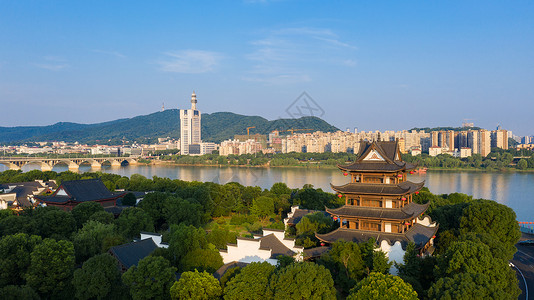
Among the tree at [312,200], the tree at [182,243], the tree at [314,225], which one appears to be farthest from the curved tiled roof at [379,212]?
the tree at [312,200]

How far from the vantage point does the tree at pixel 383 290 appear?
249 inches

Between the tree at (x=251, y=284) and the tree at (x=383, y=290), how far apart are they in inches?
64.5

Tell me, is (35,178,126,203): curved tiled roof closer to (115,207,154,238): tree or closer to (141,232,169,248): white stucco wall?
(115,207,154,238): tree

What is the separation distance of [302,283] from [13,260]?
7.24 metres

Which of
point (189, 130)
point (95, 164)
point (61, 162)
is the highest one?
point (189, 130)

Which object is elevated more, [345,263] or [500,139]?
[500,139]

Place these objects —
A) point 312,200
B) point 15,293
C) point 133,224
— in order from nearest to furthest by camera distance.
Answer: point 15,293
point 133,224
point 312,200

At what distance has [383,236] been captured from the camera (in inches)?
375

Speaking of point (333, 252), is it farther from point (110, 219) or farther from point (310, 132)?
point (310, 132)

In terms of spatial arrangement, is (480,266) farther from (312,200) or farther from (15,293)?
(312,200)

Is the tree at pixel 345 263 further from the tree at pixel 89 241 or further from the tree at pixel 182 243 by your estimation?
the tree at pixel 89 241

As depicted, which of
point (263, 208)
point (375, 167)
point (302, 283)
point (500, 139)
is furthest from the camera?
point (500, 139)

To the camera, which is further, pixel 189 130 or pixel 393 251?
pixel 189 130

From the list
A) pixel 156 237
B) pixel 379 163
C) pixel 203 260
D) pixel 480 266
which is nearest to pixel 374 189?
pixel 379 163
